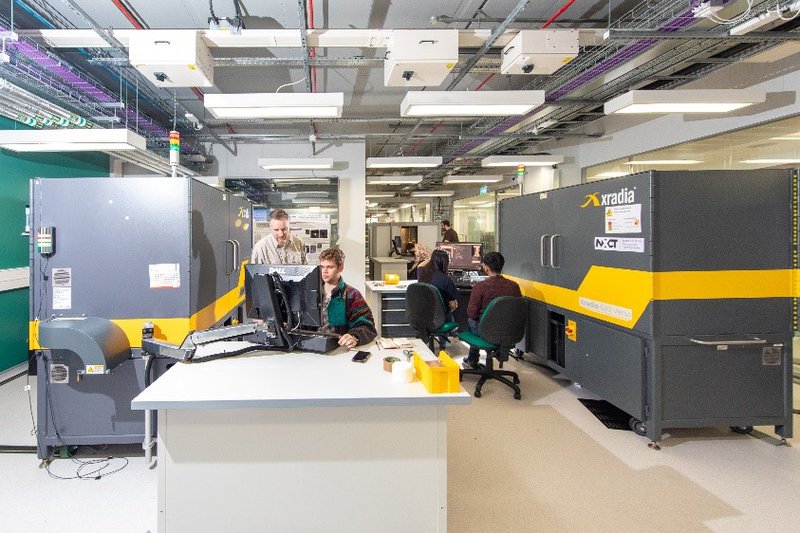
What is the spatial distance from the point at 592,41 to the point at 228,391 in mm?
3716

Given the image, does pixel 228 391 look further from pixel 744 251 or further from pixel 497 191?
pixel 497 191

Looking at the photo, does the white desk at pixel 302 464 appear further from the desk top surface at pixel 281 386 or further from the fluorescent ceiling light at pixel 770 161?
the fluorescent ceiling light at pixel 770 161

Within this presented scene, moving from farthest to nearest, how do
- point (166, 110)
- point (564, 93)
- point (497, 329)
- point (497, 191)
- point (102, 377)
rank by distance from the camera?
1. point (497, 191)
2. point (166, 110)
3. point (564, 93)
4. point (497, 329)
5. point (102, 377)

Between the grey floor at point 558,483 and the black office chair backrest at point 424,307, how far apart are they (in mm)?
1148

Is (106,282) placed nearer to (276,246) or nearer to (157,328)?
(157,328)

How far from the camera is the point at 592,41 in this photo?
364 cm

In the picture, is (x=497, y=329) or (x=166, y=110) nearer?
(x=497, y=329)

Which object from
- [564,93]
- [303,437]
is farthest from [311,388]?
[564,93]

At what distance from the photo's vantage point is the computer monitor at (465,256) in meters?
6.61

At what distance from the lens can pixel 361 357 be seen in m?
2.31

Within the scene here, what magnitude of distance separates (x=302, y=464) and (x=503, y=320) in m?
2.49

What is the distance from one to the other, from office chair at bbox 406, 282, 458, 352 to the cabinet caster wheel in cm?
186

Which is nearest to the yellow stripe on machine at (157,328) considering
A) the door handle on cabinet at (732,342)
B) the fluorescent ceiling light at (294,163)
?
the door handle on cabinet at (732,342)

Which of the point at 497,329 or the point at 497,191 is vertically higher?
the point at 497,191
